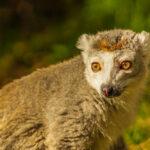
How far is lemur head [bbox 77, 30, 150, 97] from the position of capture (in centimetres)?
489

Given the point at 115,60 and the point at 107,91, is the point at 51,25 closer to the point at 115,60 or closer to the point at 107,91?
the point at 115,60

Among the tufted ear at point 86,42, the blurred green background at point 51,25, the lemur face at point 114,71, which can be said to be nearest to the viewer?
the lemur face at point 114,71

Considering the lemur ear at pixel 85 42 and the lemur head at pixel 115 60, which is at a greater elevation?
the lemur ear at pixel 85 42

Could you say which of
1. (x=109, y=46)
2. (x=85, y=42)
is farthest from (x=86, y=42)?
(x=109, y=46)

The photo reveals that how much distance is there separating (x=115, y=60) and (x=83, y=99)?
81cm

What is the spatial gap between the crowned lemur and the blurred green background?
10.7ft

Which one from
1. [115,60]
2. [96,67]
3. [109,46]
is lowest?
[115,60]

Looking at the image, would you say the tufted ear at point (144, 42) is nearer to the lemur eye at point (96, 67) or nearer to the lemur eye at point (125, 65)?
the lemur eye at point (125, 65)

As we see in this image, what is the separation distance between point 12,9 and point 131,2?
553 centimetres

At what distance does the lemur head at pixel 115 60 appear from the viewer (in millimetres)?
4895

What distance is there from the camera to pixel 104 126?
5.13 metres

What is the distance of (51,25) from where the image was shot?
1355 centimetres

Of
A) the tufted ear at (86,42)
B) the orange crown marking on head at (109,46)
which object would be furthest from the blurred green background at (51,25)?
the orange crown marking on head at (109,46)

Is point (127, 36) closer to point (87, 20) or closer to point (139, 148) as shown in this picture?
point (139, 148)
